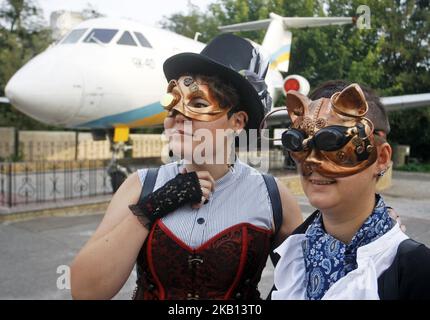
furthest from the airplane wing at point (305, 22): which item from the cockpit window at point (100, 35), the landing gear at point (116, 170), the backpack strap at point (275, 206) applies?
the backpack strap at point (275, 206)

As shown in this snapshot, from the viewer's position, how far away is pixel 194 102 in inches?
70.8

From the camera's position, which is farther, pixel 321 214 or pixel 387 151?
pixel 321 214

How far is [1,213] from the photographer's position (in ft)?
24.7

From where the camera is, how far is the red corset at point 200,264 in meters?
1.70

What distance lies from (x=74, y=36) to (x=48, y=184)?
15.9 feet

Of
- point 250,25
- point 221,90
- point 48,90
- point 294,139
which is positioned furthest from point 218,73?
point 250,25

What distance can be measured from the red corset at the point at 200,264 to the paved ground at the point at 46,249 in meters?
0.54

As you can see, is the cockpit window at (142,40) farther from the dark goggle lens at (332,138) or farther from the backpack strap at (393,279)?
the backpack strap at (393,279)

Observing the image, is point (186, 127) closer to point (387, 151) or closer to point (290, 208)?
point (290, 208)

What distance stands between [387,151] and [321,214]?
0.31 metres

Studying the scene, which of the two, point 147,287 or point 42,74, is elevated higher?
point 42,74

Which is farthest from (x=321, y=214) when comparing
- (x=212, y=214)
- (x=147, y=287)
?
(x=147, y=287)
